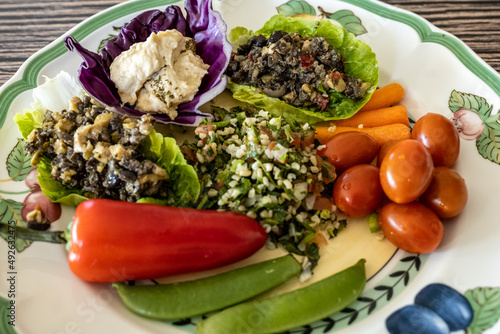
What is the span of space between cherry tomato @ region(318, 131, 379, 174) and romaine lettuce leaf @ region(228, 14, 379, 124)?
1.33 ft

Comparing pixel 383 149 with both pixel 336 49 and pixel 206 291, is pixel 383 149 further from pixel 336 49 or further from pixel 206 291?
pixel 206 291

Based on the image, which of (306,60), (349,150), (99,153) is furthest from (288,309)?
(306,60)

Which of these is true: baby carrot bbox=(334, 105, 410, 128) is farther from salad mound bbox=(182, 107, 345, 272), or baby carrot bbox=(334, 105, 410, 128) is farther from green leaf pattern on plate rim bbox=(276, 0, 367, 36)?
green leaf pattern on plate rim bbox=(276, 0, 367, 36)

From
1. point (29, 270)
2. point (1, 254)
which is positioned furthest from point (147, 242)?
point (1, 254)

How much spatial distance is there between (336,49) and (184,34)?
140cm

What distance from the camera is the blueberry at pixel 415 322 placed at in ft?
7.38

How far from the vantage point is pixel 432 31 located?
353 cm

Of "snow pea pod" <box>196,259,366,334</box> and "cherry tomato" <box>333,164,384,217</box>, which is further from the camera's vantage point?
"cherry tomato" <box>333,164,384,217</box>

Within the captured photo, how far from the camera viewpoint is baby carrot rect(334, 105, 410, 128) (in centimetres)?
328

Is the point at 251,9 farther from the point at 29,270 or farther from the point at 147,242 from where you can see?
the point at 29,270

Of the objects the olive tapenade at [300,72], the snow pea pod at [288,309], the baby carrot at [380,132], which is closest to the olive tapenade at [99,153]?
the snow pea pod at [288,309]

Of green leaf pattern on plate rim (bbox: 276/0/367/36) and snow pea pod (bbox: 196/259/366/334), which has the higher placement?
green leaf pattern on plate rim (bbox: 276/0/367/36)

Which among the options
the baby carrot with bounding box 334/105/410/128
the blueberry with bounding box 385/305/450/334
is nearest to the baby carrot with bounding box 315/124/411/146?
the baby carrot with bounding box 334/105/410/128

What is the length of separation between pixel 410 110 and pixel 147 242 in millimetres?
2450
